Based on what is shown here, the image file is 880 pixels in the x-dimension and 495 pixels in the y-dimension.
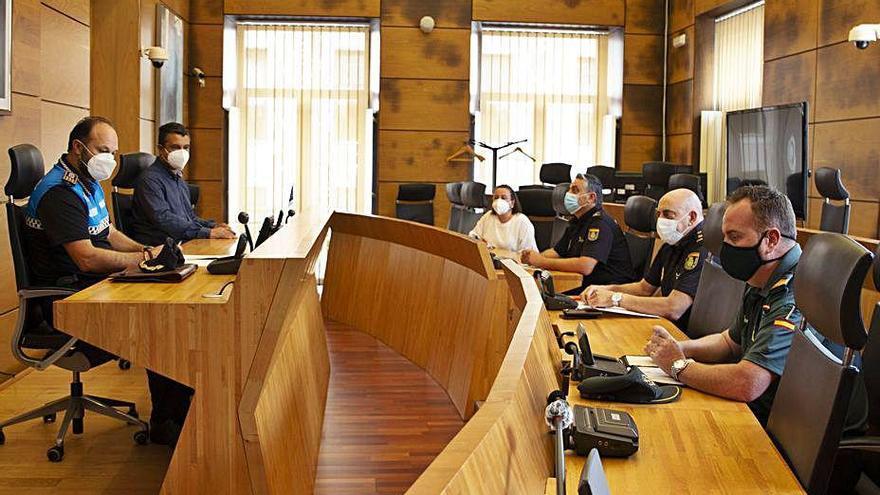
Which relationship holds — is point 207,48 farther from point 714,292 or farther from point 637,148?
point 714,292

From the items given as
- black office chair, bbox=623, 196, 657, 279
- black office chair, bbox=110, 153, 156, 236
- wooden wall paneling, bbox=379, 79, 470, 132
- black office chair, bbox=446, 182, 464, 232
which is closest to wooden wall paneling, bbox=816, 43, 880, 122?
black office chair, bbox=623, 196, 657, 279

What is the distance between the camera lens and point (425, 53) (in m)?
11.1

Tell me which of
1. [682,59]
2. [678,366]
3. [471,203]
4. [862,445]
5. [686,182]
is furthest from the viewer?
[682,59]

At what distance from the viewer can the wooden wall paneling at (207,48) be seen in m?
10.9

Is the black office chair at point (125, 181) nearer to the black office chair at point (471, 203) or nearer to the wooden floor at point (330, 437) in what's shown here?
the wooden floor at point (330, 437)

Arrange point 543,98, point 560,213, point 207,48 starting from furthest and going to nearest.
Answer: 1. point 543,98
2. point 207,48
3. point 560,213

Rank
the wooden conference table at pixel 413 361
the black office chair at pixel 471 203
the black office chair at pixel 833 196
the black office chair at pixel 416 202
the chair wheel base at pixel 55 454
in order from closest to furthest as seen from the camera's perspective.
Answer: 1. the wooden conference table at pixel 413 361
2. the chair wheel base at pixel 55 454
3. the black office chair at pixel 833 196
4. the black office chair at pixel 471 203
5. the black office chair at pixel 416 202

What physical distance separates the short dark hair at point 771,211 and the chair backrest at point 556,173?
7.01 meters

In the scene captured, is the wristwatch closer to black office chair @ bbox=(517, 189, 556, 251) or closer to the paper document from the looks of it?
the paper document

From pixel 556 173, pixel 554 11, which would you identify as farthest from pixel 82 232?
pixel 554 11

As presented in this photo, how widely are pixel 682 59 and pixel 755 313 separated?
8173 mm

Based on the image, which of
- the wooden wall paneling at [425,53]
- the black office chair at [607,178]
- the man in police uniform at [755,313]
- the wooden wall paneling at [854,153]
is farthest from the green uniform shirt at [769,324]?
the wooden wall paneling at [425,53]

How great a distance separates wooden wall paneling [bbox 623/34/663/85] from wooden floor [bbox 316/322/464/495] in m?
5.71

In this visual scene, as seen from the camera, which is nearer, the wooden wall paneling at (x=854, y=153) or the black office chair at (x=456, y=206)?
the wooden wall paneling at (x=854, y=153)
